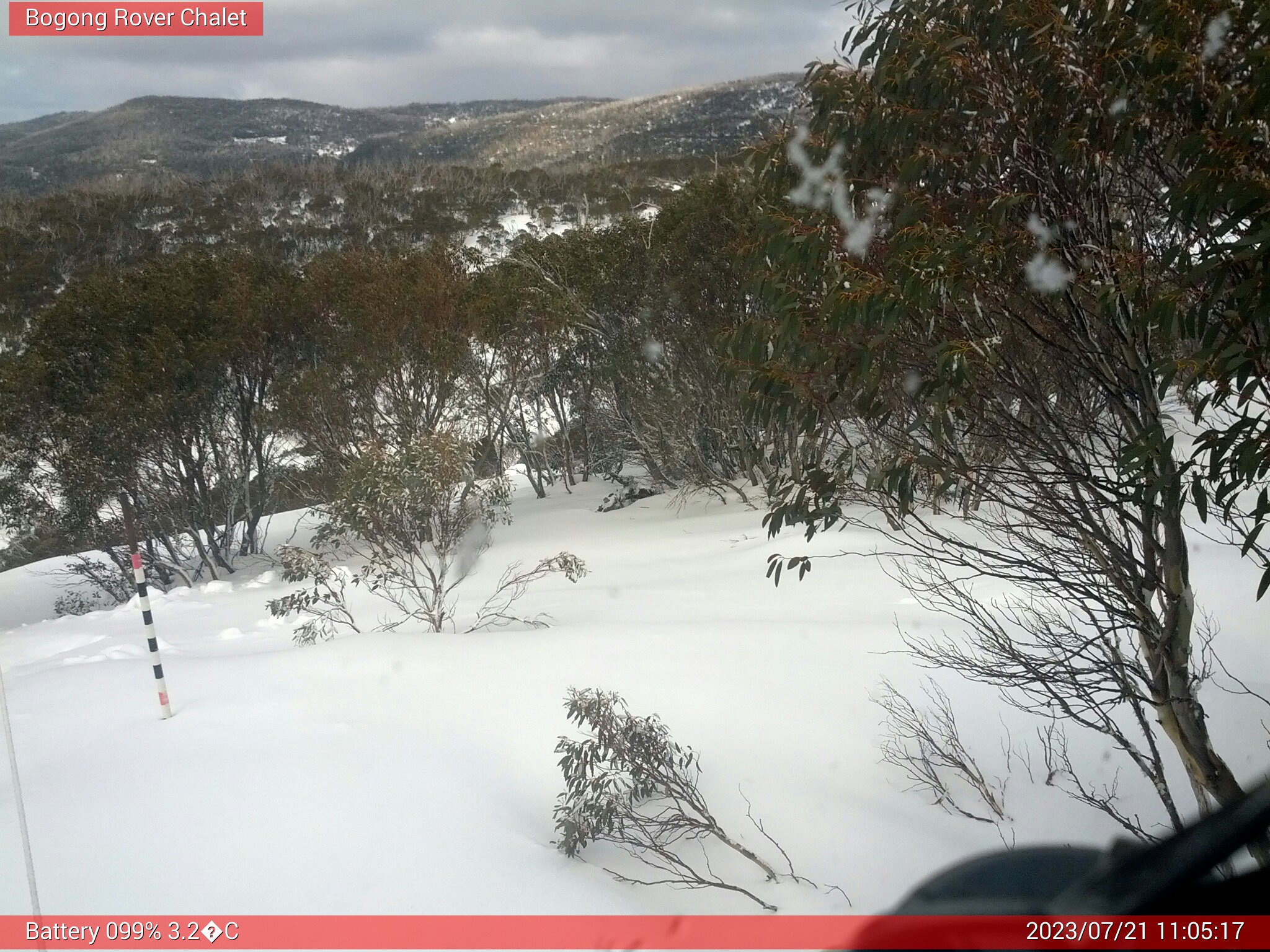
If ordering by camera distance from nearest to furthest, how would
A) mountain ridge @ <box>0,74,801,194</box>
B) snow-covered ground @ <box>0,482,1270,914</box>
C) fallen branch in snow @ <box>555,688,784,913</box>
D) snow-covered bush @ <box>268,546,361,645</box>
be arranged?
snow-covered ground @ <box>0,482,1270,914</box>
fallen branch in snow @ <box>555,688,784,913</box>
snow-covered bush @ <box>268,546,361,645</box>
mountain ridge @ <box>0,74,801,194</box>

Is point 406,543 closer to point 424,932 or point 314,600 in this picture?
point 314,600

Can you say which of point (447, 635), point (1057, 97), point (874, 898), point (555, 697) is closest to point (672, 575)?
point (447, 635)

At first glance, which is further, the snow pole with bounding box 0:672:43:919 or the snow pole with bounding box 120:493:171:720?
the snow pole with bounding box 120:493:171:720

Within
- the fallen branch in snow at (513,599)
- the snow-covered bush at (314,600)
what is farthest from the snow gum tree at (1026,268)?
the snow-covered bush at (314,600)

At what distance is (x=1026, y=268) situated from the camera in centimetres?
350

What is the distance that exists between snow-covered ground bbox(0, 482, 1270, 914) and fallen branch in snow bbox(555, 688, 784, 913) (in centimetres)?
12

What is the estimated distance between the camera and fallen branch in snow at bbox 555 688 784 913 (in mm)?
4219

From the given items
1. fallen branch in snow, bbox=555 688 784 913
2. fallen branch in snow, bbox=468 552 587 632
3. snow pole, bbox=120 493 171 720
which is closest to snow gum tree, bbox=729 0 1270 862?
fallen branch in snow, bbox=555 688 784 913

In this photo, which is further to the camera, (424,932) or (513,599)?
(513,599)

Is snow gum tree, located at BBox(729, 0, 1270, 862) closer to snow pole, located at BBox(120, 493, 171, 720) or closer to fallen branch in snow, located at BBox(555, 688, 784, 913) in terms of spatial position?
fallen branch in snow, located at BBox(555, 688, 784, 913)

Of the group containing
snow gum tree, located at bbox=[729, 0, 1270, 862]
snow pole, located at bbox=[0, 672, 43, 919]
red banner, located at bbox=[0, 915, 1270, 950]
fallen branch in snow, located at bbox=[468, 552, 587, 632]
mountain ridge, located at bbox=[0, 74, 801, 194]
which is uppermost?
mountain ridge, located at bbox=[0, 74, 801, 194]

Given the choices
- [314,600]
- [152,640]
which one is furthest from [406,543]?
[152,640]

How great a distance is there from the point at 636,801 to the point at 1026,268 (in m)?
3.05

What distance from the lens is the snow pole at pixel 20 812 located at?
3.29 m
